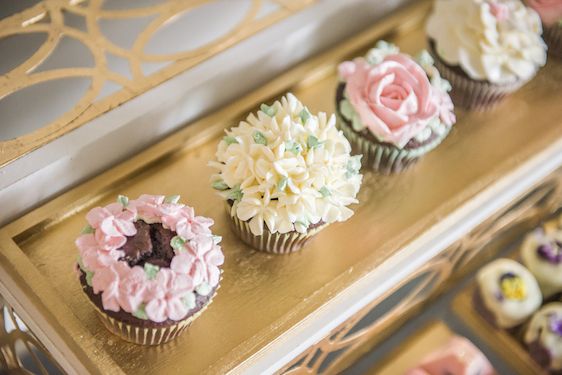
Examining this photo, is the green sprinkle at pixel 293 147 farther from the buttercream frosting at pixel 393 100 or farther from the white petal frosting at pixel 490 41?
the white petal frosting at pixel 490 41

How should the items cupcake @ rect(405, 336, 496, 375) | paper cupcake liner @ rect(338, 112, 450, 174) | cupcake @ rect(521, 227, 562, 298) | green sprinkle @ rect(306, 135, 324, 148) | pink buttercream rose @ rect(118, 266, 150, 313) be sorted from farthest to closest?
cupcake @ rect(521, 227, 562, 298) < cupcake @ rect(405, 336, 496, 375) < paper cupcake liner @ rect(338, 112, 450, 174) < green sprinkle @ rect(306, 135, 324, 148) < pink buttercream rose @ rect(118, 266, 150, 313)

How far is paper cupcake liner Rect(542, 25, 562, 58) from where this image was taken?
129 centimetres

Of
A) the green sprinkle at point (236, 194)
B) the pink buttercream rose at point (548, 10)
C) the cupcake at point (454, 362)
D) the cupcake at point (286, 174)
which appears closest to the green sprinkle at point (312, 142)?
the cupcake at point (286, 174)

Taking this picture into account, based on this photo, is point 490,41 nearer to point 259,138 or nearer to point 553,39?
point 553,39

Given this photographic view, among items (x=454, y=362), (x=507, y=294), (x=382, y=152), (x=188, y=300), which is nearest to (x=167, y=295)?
(x=188, y=300)

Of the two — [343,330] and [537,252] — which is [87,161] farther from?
[537,252]

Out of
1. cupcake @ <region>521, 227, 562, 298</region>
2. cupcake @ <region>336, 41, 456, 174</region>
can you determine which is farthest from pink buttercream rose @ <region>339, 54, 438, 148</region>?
cupcake @ <region>521, 227, 562, 298</region>

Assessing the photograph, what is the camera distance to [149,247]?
0.89m

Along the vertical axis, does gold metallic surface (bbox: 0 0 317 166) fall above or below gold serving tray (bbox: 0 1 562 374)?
above

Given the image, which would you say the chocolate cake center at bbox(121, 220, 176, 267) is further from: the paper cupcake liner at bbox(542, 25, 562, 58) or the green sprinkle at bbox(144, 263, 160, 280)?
the paper cupcake liner at bbox(542, 25, 562, 58)

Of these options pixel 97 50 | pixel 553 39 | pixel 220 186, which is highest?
pixel 97 50

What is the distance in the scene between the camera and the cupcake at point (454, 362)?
1.20m

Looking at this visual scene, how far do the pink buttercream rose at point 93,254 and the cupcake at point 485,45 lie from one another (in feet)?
2.03

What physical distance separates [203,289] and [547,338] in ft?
2.16
